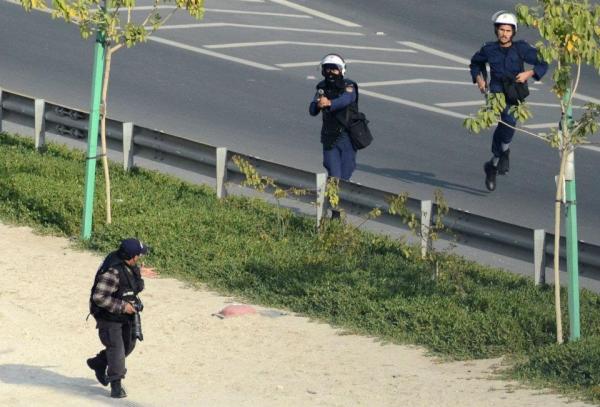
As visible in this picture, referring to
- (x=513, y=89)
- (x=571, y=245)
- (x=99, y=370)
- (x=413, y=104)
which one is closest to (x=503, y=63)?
(x=513, y=89)

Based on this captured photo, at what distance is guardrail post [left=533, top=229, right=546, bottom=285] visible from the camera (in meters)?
15.0

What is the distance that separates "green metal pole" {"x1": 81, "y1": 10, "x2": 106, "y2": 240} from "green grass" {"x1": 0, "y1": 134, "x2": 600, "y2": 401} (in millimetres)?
174

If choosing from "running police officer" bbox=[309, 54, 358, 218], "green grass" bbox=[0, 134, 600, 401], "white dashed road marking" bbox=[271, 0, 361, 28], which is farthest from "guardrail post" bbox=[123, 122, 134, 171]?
"white dashed road marking" bbox=[271, 0, 361, 28]

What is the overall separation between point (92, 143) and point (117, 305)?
16.2 ft

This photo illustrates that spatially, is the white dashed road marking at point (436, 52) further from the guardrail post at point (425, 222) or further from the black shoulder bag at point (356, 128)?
the guardrail post at point (425, 222)

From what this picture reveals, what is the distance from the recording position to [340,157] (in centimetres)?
1722

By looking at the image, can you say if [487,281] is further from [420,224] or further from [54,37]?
[54,37]

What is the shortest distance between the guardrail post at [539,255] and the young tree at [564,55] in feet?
4.58

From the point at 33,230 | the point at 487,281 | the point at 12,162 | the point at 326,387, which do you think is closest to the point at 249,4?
the point at 12,162

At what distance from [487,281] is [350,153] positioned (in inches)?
104

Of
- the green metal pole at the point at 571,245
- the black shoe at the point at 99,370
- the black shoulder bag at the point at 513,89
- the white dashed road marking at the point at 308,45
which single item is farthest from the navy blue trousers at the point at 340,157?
the white dashed road marking at the point at 308,45

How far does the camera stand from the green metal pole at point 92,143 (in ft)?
54.9

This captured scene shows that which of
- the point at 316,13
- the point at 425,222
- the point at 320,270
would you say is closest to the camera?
the point at 320,270

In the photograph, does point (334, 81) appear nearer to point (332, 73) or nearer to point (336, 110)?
point (332, 73)
